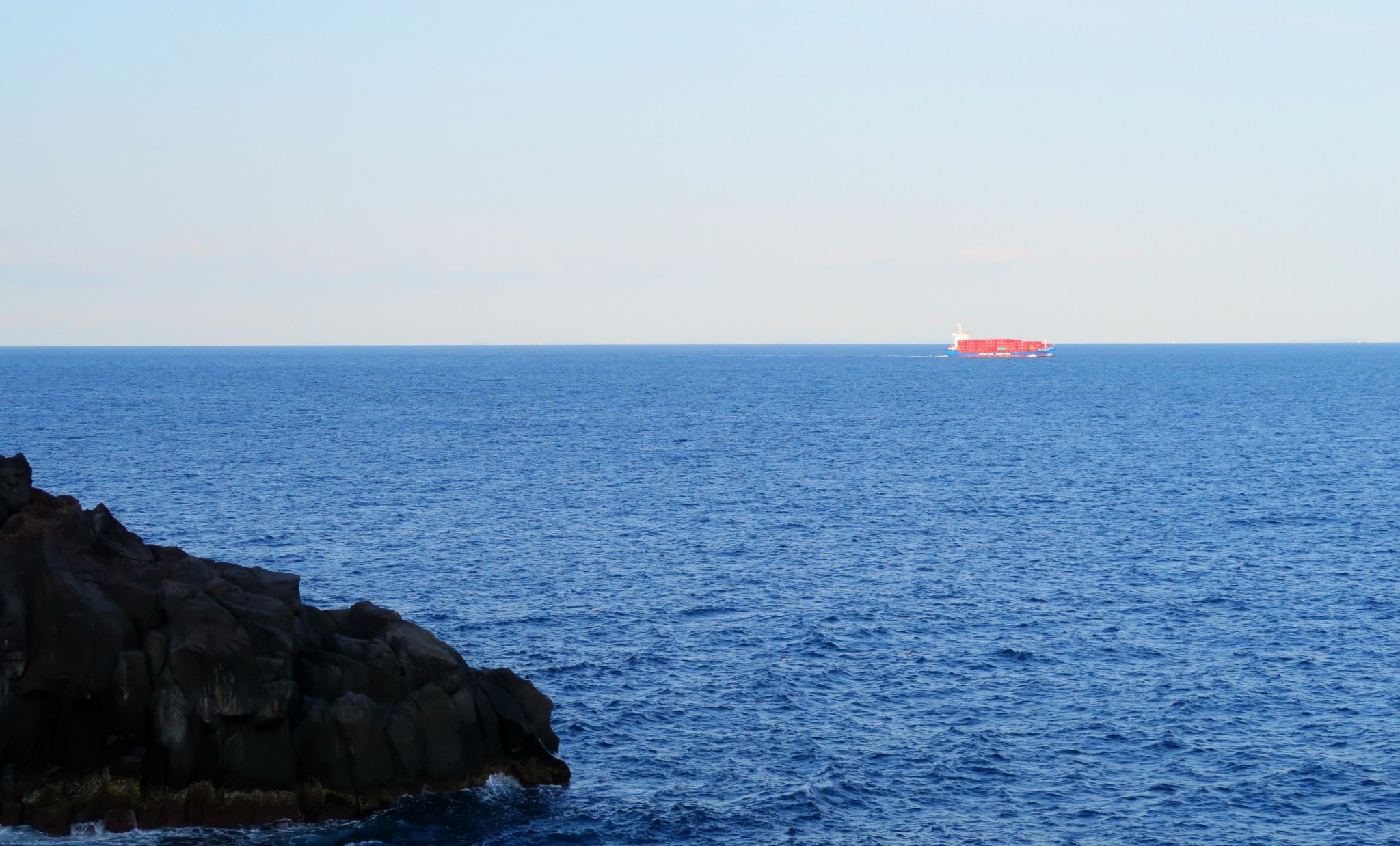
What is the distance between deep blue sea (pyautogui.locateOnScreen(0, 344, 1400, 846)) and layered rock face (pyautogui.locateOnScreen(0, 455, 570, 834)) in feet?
3.93

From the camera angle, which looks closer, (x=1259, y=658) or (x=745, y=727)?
(x=745, y=727)

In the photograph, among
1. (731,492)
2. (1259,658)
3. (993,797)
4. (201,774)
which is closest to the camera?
(201,774)

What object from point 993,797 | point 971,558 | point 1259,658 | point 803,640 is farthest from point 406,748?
point 971,558

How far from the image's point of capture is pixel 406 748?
41125 mm

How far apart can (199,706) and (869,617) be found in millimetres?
35534

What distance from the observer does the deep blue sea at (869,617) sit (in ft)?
134

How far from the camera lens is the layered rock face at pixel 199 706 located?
38062 millimetres

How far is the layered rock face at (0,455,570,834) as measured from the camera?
1499 inches

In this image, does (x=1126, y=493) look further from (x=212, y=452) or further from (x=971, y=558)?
(x=212, y=452)

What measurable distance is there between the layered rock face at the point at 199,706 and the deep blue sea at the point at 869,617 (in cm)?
120

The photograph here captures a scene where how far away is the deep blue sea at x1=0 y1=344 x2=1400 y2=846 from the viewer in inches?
1612

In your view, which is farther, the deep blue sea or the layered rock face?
the deep blue sea

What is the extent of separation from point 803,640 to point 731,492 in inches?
1919

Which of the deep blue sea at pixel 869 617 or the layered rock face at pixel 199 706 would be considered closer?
the layered rock face at pixel 199 706
